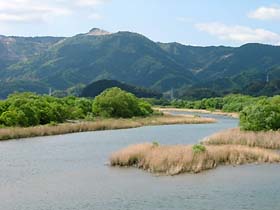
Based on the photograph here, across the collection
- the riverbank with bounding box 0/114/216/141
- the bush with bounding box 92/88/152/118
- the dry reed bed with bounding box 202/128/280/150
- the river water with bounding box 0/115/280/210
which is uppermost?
the bush with bounding box 92/88/152/118

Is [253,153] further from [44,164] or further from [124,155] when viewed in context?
[44,164]

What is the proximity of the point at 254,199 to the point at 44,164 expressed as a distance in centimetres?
2190

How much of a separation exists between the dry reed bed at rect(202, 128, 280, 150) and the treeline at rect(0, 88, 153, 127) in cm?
3417

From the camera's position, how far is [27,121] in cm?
8206

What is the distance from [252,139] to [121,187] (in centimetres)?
2280

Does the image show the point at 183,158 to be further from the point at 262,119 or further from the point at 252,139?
the point at 262,119

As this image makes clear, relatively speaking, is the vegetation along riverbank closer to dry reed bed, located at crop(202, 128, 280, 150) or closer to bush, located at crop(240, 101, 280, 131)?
dry reed bed, located at crop(202, 128, 280, 150)

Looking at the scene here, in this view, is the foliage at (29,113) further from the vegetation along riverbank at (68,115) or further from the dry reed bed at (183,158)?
the dry reed bed at (183,158)

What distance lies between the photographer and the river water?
99.0ft

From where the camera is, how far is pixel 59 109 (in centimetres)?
9931

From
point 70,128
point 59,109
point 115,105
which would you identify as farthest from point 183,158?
point 115,105

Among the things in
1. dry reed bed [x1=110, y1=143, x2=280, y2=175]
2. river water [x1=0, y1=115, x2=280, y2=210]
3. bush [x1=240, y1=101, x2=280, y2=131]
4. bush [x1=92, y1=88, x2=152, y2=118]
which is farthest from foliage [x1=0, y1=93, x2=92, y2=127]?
dry reed bed [x1=110, y1=143, x2=280, y2=175]

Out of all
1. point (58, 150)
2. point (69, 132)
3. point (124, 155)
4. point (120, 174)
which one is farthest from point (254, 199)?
point (69, 132)

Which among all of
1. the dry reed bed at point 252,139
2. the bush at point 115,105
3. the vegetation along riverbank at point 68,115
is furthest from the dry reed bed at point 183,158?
the bush at point 115,105
